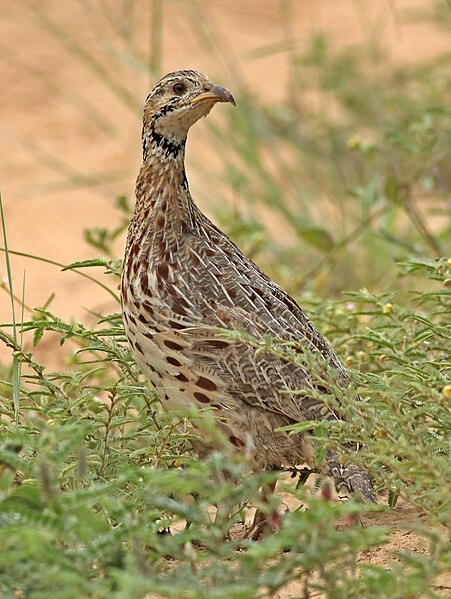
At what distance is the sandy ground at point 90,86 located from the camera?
8.20m

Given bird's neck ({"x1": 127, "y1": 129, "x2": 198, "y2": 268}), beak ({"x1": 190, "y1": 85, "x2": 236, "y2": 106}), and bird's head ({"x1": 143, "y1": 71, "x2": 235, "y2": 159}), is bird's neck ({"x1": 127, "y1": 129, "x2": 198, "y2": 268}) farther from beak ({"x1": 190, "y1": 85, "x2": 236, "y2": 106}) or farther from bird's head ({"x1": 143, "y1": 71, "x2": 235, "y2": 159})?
beak ({"x1": 190, "y1": 85, "x2": 236, "y2": 106})

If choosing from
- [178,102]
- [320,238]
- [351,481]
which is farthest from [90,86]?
[351,481]

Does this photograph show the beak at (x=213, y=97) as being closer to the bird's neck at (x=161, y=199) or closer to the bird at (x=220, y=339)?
the bird at (x=220, y=339)

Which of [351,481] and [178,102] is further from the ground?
[178,102]

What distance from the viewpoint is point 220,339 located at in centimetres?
429

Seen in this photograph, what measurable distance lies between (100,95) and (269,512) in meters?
9.10

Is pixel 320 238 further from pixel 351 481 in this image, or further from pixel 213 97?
pixel 351 481

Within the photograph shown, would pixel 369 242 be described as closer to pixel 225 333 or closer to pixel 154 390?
pixel 154 390

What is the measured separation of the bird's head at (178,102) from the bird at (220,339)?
0.08 m

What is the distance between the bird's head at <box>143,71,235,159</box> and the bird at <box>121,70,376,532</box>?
0.27ft

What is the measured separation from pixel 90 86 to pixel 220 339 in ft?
26.0

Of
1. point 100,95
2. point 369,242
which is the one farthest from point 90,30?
point 369,242

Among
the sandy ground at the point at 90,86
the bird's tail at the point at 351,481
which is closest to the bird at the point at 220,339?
the bird's tail at the point at 351,481

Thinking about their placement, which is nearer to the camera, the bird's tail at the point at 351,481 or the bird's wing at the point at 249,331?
the bird's tail at the point at 351,481
